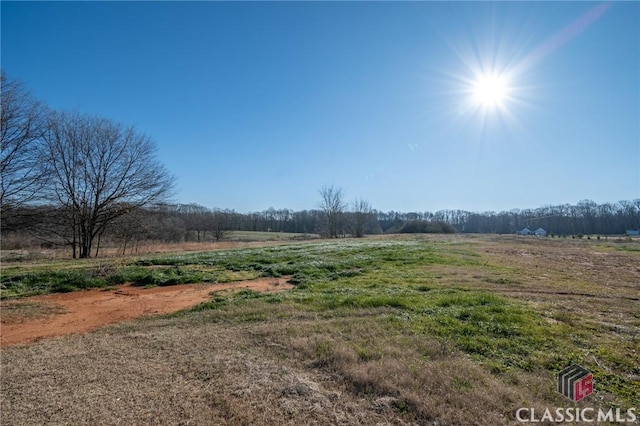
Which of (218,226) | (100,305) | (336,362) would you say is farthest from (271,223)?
(336,362)

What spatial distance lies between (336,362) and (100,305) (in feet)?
24.1

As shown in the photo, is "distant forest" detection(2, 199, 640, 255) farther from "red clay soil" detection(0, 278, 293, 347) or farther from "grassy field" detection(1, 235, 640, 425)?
"grassy field" detection(1, 235, 640, 425)

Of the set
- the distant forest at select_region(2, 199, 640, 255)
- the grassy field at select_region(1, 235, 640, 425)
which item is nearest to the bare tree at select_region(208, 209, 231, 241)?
the distant forest at select_region(2, 199, 640, 255)

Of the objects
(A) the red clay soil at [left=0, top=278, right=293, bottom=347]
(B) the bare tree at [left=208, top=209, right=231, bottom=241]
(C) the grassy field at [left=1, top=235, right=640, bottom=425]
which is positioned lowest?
(A) the red clay soil at [left=0, top=278, right=293, bottom=347]

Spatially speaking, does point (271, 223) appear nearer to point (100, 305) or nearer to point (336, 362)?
point (100, 305)

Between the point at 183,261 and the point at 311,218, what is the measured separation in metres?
85.8

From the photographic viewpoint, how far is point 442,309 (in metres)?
6.45

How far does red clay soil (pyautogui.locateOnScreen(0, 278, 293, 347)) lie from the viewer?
5.96 meters

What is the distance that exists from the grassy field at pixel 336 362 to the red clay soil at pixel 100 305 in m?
0.90

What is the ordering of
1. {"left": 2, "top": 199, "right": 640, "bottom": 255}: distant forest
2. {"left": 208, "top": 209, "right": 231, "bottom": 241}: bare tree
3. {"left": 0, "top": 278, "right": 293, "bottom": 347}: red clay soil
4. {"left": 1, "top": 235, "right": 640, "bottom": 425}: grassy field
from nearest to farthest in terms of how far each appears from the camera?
{"left": 1, "top": 235, "right": 640, "bottom": 425}: grassy field → {"left": 0, "top": 278, "right": 293, "bottom": 347}: red clay soil → {"left": 2, "top": 199, "right": 640, "bottom": 255}: distant forest → {"left": 208, "top": 209, "right": 231, "bottom": 241}: bare tree

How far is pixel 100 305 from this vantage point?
7902 mm

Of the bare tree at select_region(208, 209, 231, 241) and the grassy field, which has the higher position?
the bare tree at select_region(208, 209, 231, 241)

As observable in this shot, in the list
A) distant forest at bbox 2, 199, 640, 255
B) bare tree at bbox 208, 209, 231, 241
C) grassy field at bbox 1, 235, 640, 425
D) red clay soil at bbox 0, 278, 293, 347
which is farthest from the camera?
bare tree at bbox 208, 209, 231, 241

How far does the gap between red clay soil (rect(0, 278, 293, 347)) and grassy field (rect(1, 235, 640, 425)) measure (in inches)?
35.3
